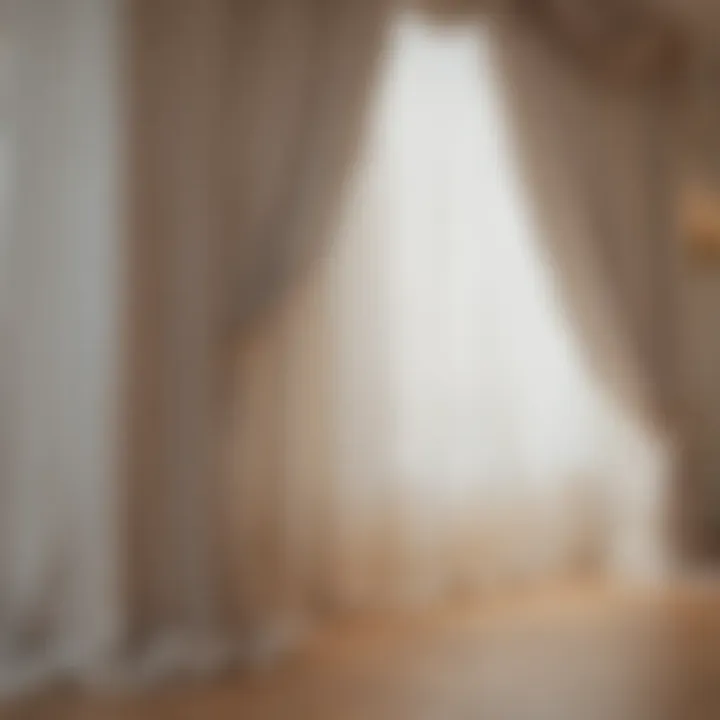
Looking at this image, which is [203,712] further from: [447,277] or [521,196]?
[521,196]

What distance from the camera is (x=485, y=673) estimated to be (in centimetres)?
223

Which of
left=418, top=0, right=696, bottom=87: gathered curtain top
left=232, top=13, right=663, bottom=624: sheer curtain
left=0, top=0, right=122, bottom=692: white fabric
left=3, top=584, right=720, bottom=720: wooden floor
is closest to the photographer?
left=3, top=584, right=720, bottom=720: wooden floor

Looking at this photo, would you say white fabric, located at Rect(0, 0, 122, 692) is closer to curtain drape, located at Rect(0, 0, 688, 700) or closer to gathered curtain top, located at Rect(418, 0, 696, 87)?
curtain drape, located at Rect(0, 0, 688, 700)

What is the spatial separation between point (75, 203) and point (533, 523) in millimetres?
1682

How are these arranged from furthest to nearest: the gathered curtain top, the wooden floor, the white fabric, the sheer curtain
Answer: the gathered curtain top, the sheer curtain, the white fabric, the wooden floor

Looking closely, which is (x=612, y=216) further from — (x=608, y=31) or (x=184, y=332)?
(x=184, y=332)

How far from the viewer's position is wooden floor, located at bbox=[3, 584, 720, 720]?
2.00m

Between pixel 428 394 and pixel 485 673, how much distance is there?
2.67ft

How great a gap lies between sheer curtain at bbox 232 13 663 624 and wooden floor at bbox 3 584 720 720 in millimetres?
175

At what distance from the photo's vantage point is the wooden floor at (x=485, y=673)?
200 centimetres

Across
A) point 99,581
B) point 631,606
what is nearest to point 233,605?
point 99,581

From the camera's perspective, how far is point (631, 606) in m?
2.80

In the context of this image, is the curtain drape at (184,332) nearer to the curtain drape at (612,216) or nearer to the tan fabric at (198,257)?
the tan fabric at (198,257)

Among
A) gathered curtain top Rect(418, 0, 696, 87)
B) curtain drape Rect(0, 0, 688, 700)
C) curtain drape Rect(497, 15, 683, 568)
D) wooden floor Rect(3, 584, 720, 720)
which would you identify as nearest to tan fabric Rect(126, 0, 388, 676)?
curtain drape Rect(0, 0, 688, 700)
